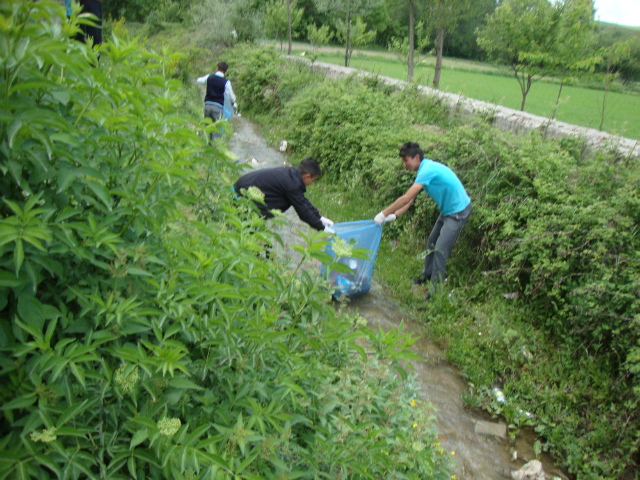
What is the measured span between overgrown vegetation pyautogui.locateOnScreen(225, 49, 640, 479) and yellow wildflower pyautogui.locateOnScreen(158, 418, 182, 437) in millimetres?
3509

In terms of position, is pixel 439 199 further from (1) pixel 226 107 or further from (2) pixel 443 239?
(1) pixel 226 107

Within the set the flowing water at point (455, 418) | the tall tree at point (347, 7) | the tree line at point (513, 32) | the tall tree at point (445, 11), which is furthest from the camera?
the tall tree at point (347, 7)

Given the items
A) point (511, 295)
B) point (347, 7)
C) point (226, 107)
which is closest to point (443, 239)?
point (511, 295)

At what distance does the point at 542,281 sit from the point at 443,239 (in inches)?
44.6

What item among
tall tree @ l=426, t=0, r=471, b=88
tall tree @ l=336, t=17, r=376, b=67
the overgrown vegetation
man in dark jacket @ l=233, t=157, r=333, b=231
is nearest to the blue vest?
the overgrown vegetation

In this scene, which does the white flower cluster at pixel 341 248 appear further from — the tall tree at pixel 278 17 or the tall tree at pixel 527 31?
the tall tree at pixel 278 17

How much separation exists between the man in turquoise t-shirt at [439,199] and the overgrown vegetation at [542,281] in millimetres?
349

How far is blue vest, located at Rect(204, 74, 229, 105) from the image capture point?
808 centimetres

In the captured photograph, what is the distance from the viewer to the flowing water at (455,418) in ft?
11.6

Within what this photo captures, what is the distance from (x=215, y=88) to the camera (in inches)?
320

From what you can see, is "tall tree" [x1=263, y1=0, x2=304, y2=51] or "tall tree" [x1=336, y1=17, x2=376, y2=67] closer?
"tall tree" [x1=336, y1=17, x2=376, y2=67]

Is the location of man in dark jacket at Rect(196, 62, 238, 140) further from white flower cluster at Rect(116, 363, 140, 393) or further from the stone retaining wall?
white flower cluster at Rect(116, 363, 140, 393)

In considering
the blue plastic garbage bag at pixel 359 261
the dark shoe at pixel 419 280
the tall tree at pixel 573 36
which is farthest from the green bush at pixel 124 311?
the tall tree at pixel 573 36

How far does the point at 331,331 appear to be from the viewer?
1797mm
